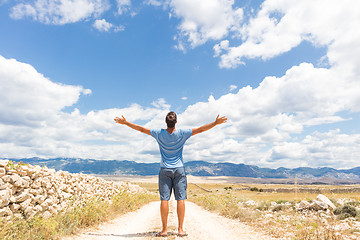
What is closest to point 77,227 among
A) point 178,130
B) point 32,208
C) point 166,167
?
point 32,208

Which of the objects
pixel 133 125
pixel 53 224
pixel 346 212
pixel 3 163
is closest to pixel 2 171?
pixel 3 163

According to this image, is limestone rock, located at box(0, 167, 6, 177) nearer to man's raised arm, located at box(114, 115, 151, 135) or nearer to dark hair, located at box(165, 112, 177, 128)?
man's raised arm, located at box(114, 115, 151, 135)

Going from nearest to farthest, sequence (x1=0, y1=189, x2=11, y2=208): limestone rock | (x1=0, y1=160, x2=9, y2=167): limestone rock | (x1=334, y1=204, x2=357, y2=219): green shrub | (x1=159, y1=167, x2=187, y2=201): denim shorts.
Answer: (x1=159, y1=167, x2=187, y2=201): denim shorts
(x1=0, y1=189, x2=11, y2=208): limestone rock
(x1=0, y1=160, x2=9, y2=167): limestone rock
(x1=334, y1=204, x2=357, y2=219): green shrub

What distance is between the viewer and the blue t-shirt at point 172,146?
611 cm

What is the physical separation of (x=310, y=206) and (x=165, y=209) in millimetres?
12259

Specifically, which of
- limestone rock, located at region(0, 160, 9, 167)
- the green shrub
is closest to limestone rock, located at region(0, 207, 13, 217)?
limestone rock, located at region(0, 160, 9, 167)

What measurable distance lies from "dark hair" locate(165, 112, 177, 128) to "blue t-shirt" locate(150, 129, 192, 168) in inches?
8.4

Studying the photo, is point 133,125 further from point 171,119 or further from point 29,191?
point 29,191

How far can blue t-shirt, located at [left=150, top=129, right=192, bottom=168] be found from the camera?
6.11 meters

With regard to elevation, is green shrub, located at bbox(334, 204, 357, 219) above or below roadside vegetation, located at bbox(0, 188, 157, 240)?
below

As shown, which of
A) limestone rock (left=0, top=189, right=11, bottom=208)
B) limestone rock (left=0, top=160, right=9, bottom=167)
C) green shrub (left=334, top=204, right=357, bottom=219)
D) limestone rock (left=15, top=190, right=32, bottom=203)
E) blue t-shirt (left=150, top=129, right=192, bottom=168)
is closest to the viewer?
blue t-shirt (left=150, top=129, right=192, bottom=168)

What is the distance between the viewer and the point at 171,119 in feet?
20.5

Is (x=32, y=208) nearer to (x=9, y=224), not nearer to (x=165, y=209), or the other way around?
(x=9, y=224)

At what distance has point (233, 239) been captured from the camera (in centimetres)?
689
